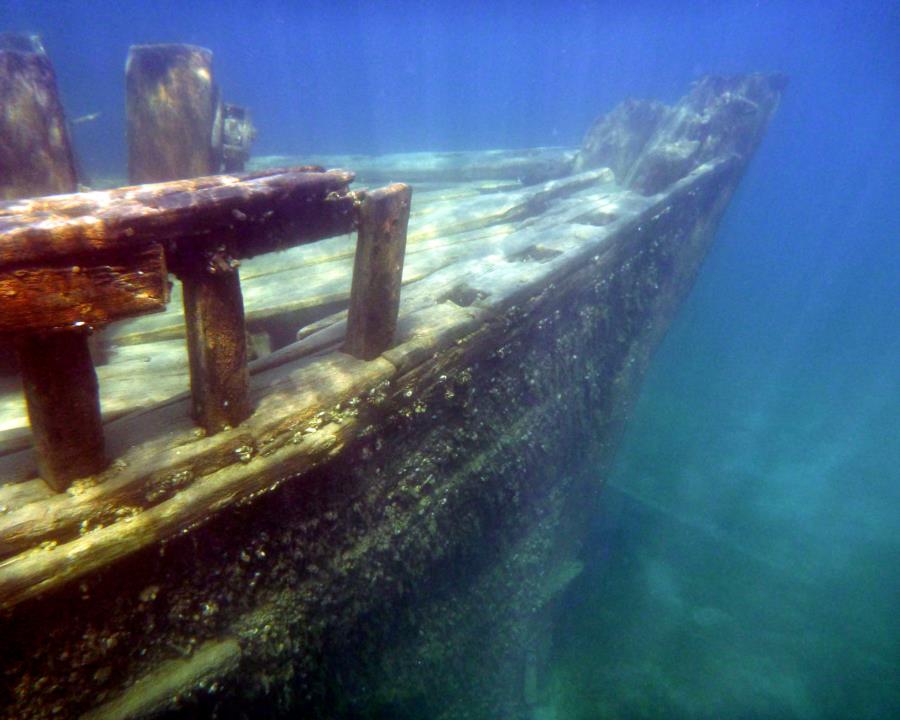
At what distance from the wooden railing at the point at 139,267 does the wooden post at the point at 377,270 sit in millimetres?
13

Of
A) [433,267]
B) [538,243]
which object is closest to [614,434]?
[538,243]

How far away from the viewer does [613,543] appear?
24.3ft

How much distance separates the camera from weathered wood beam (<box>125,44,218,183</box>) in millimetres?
4828

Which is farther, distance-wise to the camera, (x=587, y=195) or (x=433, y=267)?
(x=587, y=195)

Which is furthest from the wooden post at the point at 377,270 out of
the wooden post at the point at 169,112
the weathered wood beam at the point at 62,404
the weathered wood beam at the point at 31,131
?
the wooden post at the point at 169,112

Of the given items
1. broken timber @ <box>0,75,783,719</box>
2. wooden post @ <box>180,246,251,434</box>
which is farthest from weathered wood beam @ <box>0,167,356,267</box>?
broken timber @ <box>0,75,783,719</box>

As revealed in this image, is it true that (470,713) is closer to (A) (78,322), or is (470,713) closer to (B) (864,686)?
(A) (78,322)

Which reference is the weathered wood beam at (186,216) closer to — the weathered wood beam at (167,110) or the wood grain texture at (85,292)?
the wood grain texture at (85,292)

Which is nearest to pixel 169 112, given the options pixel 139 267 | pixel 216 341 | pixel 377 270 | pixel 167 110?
pixel 167 110

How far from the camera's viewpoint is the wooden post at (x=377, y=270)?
8.06ft

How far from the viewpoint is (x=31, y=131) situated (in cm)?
313

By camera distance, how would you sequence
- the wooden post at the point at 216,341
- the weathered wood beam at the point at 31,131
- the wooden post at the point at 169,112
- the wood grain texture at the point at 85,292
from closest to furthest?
the wood grain texture at the point at 85,292
the wooden post at the point at 216,341
the weathered wood beam at the point at 31,131
the wooden post at the point at 169,112

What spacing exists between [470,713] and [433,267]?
12.6ft

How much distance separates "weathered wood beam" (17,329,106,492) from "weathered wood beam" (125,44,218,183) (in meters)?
4.17
